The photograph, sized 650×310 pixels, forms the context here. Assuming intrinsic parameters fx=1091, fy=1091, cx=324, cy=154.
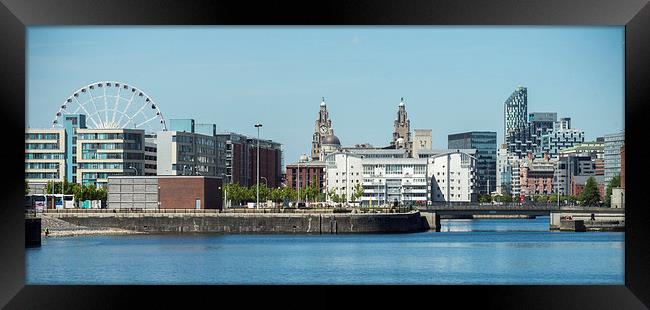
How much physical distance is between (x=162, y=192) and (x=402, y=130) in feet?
273

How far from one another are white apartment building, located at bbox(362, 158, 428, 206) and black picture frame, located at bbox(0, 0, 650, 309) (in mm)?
99454

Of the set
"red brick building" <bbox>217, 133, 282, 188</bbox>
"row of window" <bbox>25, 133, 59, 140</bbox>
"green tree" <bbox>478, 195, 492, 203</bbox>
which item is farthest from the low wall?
"green tree" <bbox>478, 195, 492, 203</bbox>

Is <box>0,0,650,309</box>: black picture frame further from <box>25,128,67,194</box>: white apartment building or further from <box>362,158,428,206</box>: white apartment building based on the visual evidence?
<box>362,158,428,206</box>: white apartment building

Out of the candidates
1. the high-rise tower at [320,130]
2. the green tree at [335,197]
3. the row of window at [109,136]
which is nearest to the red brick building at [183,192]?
the row of window at [109,136]

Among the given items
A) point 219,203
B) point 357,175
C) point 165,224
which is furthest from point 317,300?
point 357,175

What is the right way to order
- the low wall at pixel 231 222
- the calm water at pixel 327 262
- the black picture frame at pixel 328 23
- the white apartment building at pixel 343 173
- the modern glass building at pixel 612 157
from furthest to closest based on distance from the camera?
the white apartment building at pixel 343 173
the modern glass building at pixel 612 157
the low wall at pixel 231 222
the calm water at pixel 327 262
the black picture frame at pixel 328 23

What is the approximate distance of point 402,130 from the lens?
Answer: 145250 mm

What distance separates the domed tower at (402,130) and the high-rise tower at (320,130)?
28.8ft

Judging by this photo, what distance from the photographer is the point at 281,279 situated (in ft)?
88.0

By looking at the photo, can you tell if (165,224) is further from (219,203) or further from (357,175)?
(357,175)

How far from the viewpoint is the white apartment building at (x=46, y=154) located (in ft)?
269

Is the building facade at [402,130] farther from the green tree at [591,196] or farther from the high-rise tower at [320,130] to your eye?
the green tree at [591,196]

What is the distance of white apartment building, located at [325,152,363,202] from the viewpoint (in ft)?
379
